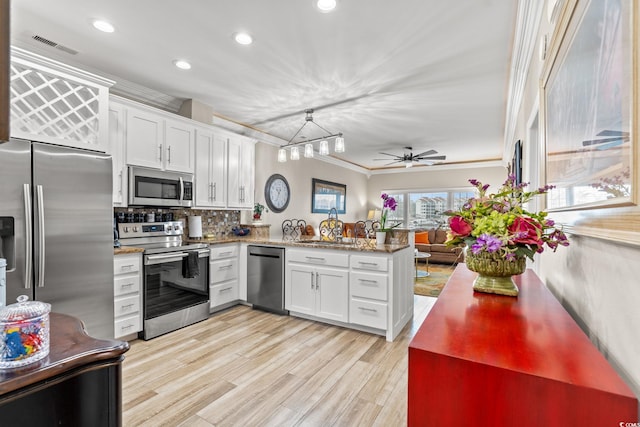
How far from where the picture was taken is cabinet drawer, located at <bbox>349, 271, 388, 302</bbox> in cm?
303

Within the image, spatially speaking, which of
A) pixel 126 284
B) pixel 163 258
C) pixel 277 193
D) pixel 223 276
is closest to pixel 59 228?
pixel 126 284

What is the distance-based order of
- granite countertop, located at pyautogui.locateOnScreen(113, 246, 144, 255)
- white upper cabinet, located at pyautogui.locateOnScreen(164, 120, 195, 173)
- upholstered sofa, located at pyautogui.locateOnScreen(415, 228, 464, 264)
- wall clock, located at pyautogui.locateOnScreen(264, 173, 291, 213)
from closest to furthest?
granite countertop, located at pyautogui.locateOnScreen(113, 246, 144, 255), white upper cabinet, located at pyautogui.locateOnScreen(164, 120, 195, 173), wall clock, located at pyautogui.locateOnScreen(264, 173, 291, 213), upholstered sofa, located at pyautogui.locateOnScreen(415, 228, 464, 264)

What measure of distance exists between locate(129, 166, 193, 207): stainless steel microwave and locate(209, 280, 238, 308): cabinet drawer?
3.42 feet

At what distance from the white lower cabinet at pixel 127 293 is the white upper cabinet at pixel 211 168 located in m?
1.11

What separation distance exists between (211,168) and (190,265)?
1.28 meters

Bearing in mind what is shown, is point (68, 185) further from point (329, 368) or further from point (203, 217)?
point (329, 368)

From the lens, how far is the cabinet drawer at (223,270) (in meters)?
3.63

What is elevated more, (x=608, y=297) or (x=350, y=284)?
(x=608, y=297)

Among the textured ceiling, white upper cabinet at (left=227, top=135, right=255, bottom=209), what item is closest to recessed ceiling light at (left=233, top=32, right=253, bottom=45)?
the textured ceiling

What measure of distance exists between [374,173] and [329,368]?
7.45 m

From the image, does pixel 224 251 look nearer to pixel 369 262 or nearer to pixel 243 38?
pixel 369 262

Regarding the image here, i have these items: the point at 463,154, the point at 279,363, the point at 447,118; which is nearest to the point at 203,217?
the point at 279,363

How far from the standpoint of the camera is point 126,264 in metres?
2.82

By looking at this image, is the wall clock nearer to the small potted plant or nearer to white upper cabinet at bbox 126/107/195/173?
the small potted plant
